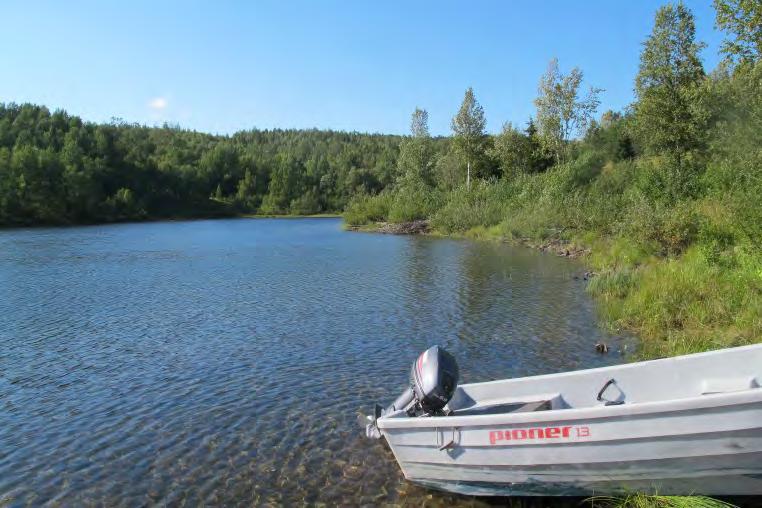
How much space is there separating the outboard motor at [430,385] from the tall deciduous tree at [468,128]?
56016 mm

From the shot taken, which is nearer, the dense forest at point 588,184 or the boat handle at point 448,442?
the boat handle at point 448,442

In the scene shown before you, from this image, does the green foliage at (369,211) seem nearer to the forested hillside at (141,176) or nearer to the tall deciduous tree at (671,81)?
the forested hillside at (141,176)

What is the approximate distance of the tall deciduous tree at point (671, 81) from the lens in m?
30.2

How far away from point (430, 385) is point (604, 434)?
232 cm

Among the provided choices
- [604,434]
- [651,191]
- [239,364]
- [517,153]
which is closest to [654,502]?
[604,434]

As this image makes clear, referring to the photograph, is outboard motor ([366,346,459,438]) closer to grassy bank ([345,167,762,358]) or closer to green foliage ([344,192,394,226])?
grassy bank ([345,167,762,358])

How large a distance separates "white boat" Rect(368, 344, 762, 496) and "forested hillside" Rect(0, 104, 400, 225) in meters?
73.5

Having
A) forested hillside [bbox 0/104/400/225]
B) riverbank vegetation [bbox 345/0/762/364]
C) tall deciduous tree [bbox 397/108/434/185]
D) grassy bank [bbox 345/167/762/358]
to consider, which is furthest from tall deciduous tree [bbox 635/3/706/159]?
forested hillside [bbox 0/104/400/225]

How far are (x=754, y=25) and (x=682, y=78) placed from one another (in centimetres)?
1577

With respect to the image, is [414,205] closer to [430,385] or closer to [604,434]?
[430,385]

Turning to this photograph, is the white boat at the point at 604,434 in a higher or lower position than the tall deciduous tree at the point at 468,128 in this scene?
lower

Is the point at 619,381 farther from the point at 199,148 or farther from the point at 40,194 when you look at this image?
the point at 199,148

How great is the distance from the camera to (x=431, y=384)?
7.61 m

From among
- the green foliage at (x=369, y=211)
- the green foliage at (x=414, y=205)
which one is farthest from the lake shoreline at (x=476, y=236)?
the green foliage at (x=414, y=205)
